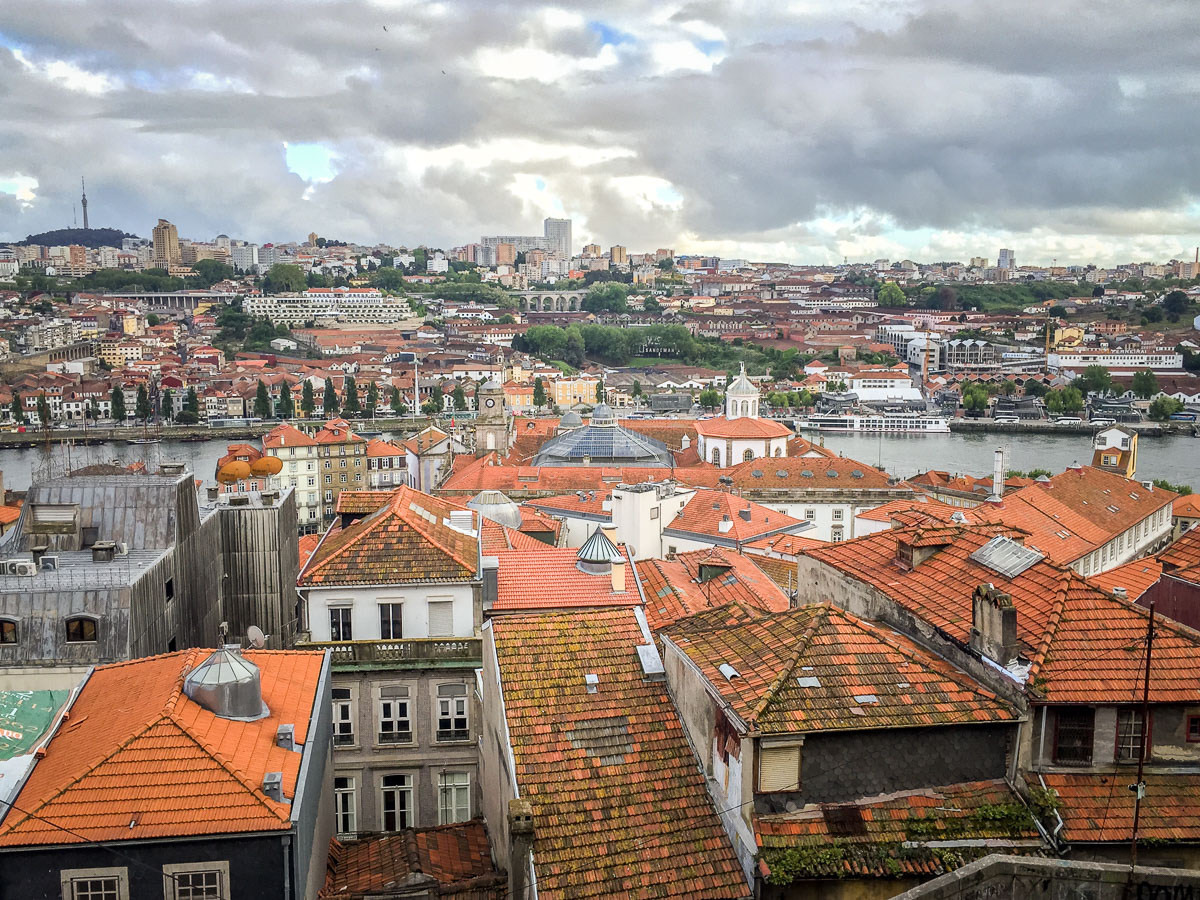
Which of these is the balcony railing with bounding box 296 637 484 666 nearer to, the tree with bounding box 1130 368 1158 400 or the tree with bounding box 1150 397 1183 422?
the tree with bounding box 1150 397 1183 422

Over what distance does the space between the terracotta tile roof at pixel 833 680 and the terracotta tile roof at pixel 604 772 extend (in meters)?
0.53

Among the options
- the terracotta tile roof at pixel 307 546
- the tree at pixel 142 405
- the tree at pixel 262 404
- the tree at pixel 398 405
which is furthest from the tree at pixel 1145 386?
the terracotta tile roof at pixel 307 546

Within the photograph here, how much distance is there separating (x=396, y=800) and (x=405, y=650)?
4.14 feet

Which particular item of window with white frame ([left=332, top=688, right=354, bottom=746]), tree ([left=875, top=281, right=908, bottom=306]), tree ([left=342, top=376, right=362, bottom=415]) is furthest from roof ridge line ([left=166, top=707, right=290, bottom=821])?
tree ([left=875, top=281, right=908, bottom=306])

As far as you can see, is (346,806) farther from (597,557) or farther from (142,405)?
(142,405)

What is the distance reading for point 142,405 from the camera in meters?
59.9

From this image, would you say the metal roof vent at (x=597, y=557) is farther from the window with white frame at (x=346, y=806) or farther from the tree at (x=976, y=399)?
the tree at (x=976, y=399)

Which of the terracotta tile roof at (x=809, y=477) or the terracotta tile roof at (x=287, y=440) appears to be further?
the terracotta tile roof at (x=287, y=440)

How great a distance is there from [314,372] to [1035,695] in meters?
71.5

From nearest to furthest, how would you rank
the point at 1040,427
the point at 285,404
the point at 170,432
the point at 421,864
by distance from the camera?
the point at 421,864, the point at 170,432, the point at 285,404, the point at 1040,427

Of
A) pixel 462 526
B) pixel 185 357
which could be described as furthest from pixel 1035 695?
pixel 185 357

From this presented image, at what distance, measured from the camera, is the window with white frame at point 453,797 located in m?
8.84

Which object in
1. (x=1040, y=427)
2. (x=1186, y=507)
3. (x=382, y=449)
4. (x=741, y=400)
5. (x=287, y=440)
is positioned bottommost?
(x=1040, y=427)

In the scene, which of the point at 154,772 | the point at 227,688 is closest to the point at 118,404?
the point at 227,688
